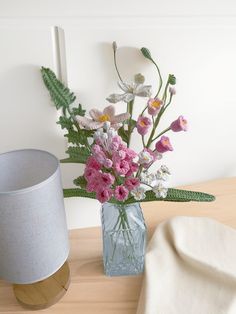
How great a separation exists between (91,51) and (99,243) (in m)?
0.49

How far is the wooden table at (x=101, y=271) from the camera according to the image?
741mm

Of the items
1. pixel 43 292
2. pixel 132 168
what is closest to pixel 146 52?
pixel 132 168

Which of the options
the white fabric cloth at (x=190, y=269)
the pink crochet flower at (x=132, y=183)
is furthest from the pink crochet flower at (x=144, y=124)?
the white fabric cloth at (x=190, y=269)

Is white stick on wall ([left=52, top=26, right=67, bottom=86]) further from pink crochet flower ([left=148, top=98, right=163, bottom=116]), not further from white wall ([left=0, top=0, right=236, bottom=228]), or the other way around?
pink crochet flower ([left=148, top=98, right=163, bottom=116])

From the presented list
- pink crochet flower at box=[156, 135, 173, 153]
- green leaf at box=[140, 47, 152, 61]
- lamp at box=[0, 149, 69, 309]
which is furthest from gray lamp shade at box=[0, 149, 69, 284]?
green leaf at box=[140, 47, 152, 61]

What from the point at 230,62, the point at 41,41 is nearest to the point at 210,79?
the point at 230,62

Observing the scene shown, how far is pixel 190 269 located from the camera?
79 centimetres

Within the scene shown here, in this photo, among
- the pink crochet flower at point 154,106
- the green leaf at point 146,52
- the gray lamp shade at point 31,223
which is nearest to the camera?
the gray lamp shade at point 31,223

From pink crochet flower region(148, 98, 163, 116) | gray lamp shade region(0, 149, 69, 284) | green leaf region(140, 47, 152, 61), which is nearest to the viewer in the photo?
gray lamp shade region(0, 149, 69, 284)

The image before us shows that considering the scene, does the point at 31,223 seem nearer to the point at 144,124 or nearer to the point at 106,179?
the point at 106,179

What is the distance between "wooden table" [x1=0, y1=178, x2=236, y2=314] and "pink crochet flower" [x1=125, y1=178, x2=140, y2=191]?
10.9 inches

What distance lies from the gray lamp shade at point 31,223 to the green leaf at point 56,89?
0.46 feet

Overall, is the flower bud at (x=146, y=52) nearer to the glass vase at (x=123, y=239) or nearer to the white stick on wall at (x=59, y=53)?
the white stick on wall at (x=59, y=53)

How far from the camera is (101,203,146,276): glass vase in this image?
78 centimetres
